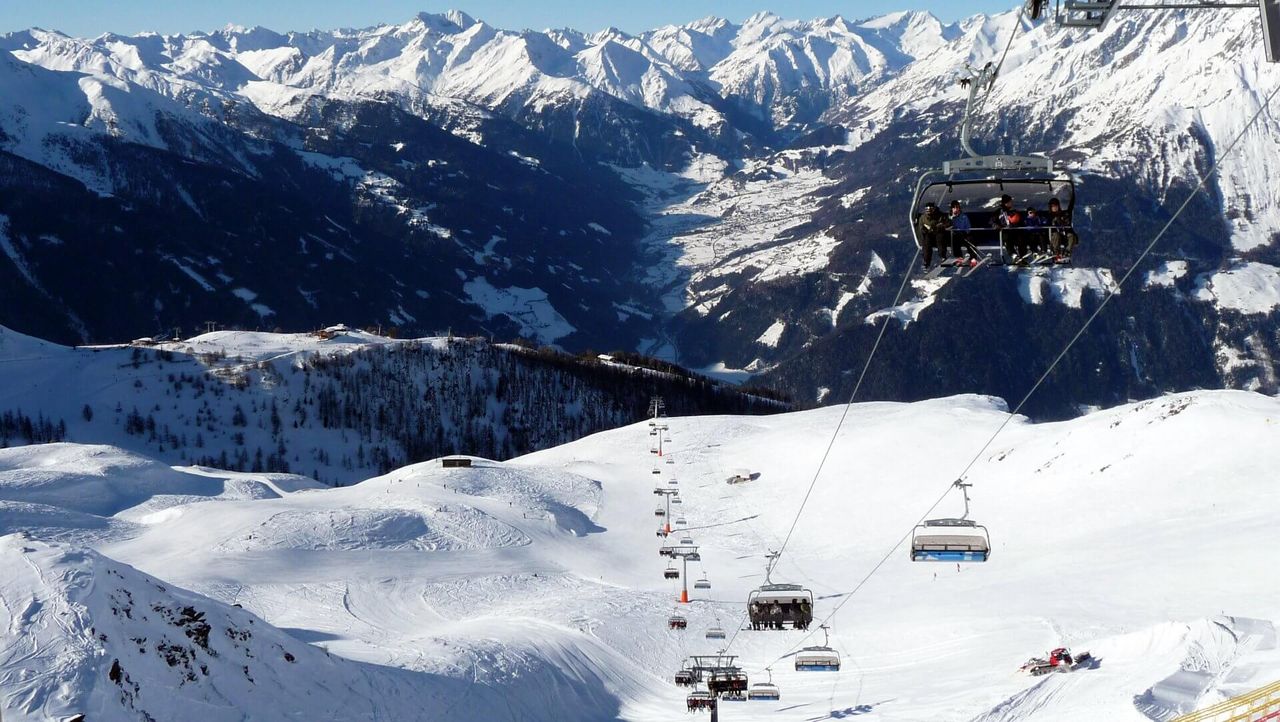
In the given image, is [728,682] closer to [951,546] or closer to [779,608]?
[779,608]

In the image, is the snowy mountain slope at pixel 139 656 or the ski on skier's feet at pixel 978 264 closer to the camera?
the ski on skier's feet at pixel 978 264

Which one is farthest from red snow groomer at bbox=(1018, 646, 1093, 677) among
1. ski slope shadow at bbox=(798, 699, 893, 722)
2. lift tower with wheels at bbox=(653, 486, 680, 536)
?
lift tower with wheels at bbox=(653, 486, 680, 536)

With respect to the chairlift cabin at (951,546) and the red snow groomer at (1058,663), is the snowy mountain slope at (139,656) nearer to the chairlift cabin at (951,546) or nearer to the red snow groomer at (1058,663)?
the chairlift cabin at (951,546)

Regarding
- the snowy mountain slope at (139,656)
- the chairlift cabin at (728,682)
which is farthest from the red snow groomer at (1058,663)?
the snowy mountain slope at (139,656)

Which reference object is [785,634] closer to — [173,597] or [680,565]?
[680,565]

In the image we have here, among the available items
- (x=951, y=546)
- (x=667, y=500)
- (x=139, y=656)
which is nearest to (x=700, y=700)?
(x=951, y=546)
